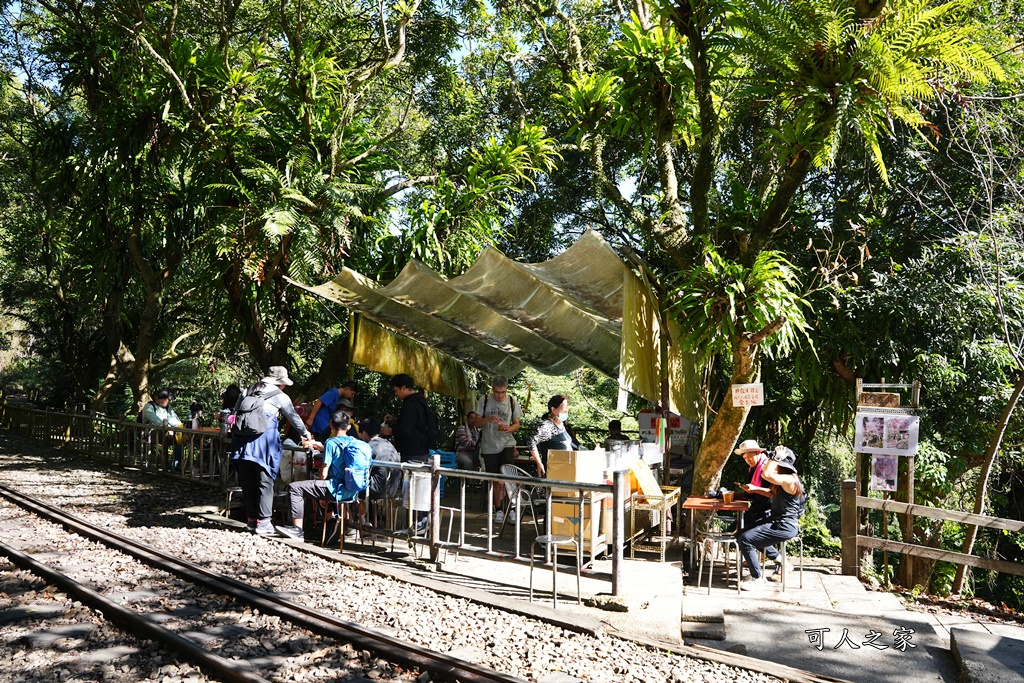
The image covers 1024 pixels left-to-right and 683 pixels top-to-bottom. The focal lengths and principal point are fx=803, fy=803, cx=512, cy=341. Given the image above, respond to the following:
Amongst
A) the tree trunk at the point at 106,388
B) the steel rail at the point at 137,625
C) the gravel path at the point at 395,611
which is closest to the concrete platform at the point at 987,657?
the gravel path at the point at 395,611

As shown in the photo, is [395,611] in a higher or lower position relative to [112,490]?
lower

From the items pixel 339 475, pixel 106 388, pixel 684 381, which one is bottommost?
pixel 339 475

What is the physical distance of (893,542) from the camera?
8.71 metres

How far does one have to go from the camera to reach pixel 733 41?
8.25 m

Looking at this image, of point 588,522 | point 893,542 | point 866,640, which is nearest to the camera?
point 866,640

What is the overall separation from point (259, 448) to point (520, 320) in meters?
4.31

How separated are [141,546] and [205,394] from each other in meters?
22.7

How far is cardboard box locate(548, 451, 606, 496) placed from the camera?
780 centimetres

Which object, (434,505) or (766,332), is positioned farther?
(766,332)

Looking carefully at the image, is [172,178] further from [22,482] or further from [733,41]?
[733,41]

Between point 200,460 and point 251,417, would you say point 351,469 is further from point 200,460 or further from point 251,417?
point 200,460

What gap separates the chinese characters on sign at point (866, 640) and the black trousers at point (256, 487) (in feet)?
18.0

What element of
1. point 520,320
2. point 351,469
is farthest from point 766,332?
point 351,469

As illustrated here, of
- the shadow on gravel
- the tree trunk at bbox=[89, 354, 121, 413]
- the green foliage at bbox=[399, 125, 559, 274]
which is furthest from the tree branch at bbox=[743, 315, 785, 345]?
the tree trunk at bbox=[89, 354, 121, 413]
